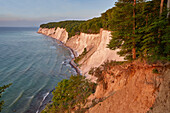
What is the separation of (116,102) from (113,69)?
3421mm

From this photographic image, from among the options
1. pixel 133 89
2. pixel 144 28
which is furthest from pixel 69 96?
pixel 144 28

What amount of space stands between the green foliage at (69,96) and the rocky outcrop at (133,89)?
105 inches

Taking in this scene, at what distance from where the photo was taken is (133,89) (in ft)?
33.7

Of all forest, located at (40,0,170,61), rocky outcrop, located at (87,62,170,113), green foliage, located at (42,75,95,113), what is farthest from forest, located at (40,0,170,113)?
green foliage, located at (42,75,95,113)

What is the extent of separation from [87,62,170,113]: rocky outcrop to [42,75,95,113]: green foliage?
2.68 m

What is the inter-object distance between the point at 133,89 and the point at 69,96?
32.3 ft

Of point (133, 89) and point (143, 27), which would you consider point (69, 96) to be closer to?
point (133, 89)

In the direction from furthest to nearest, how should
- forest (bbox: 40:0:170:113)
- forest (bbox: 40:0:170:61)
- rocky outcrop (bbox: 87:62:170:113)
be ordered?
forest (bbox: 40:0:170:61)
forest (bbox: 40:0:170:113)
rocky outcrop (bbox: 87:62:170:113)

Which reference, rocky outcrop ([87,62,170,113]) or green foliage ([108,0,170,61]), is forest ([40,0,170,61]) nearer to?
green foliage ([108,0,170,61])

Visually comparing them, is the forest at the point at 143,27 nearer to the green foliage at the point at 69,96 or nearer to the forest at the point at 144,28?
the forest at the point at 144,28

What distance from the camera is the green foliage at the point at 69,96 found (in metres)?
15.1

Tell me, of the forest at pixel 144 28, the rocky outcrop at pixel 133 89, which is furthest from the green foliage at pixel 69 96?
the rocky outcrop at pixel 133 89

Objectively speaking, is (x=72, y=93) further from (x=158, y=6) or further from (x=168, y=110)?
(x=158, y=6)

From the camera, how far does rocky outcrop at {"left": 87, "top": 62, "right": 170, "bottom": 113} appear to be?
8.68 metres
